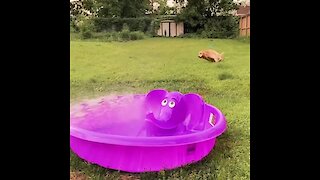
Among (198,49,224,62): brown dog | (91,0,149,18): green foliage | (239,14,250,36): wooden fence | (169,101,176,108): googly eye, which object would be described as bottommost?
(169,101,176,108): googly eye

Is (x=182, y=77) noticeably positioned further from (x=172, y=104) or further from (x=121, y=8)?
(x=121, y=8)

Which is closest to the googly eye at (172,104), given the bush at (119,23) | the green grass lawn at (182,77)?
the green grass lawn at (182,77)

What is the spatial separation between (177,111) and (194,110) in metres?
0.08

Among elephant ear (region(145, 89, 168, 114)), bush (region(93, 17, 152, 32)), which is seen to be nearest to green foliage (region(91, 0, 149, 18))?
bush (region(93, 17, 152, 32))

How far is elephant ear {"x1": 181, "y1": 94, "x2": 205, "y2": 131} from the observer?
1.76m

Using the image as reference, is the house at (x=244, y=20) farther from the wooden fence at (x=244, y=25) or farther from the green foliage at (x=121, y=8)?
the green foliage at (x=121, y=8)

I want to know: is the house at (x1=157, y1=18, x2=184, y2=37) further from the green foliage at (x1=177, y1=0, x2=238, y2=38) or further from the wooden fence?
the wooden fence

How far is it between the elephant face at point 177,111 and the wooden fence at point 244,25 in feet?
1.10

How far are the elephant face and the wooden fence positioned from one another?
34 centimetres
